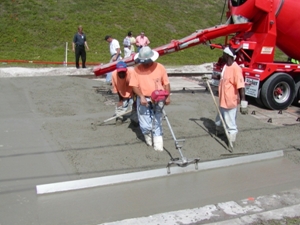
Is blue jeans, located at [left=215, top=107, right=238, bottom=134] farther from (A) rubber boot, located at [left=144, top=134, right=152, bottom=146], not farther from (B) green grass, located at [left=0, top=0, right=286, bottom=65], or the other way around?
(B) green grass, located at [left=0, top=0, right=286, bottom=65]

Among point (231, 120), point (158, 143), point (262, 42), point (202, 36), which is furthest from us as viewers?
point (202, 36)

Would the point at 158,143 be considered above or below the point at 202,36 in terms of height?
below

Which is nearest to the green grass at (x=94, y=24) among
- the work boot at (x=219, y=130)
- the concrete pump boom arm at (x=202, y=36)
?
the concrete pump boom arm at (x=202, y=36)

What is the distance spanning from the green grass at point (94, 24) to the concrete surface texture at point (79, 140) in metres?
9.44

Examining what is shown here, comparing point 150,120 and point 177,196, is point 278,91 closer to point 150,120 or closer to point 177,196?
point 150,120

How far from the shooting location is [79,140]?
19.4ft

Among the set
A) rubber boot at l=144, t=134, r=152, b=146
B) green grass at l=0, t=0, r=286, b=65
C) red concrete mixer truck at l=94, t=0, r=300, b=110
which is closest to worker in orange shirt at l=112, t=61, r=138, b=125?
rubber boot at l=144, t=134, r=152, b=146

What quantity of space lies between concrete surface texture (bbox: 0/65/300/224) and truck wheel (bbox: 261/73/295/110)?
30 cm

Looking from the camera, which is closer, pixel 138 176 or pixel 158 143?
pixel 138 176

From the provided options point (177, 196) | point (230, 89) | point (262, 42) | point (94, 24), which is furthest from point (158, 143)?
point (94, 24)

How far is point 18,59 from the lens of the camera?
662 inches

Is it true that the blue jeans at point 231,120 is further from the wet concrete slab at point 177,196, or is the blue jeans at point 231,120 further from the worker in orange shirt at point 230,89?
the wet concrete slab at point 177,196

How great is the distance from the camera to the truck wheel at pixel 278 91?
8.74 meters

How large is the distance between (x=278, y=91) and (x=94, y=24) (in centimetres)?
1536
